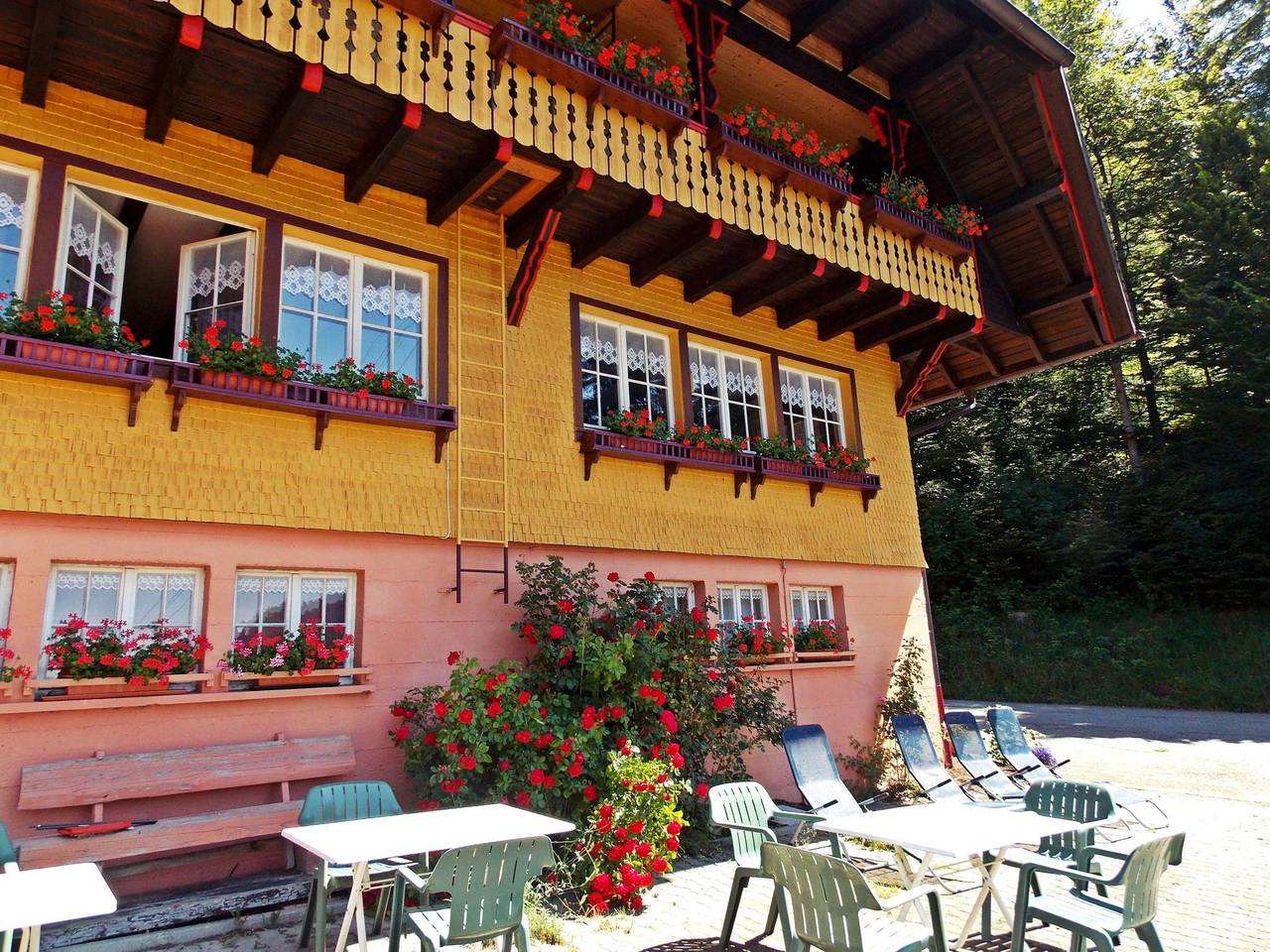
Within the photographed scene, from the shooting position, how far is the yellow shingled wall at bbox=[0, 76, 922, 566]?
565cm

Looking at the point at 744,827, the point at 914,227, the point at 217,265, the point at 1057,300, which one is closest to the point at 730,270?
the point at 914,227

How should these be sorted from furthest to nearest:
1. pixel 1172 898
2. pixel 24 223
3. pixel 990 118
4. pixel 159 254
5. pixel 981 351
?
1. pixel 981 351
2. pixel 990 118
3. pixel 159 254
4. pixel 1172 898
5. pixel 24 223

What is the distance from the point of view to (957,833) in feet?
14.4

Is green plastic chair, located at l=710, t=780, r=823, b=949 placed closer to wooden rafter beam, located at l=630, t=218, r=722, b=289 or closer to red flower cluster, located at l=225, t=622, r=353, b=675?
red flower cluster, located at l=225, t=622, r=353, b=675

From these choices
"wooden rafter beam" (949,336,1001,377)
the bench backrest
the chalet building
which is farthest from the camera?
"wooden rafter beam" (949,336,1001,377)

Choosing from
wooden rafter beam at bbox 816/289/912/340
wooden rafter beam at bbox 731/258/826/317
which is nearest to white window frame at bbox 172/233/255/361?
wooden rafter beam at bbox 731/258/826/317

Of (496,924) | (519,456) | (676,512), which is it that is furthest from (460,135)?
(496,924)

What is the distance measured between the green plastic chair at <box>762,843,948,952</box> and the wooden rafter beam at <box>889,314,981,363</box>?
8.20 m

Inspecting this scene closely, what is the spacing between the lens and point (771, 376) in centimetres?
1037

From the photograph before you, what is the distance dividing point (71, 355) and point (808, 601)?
7.88 metres

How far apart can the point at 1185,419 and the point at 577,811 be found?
76.6 ft

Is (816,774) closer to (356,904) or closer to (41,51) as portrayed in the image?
(356,904)

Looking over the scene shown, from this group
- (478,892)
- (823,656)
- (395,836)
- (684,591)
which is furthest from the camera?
(823,656)

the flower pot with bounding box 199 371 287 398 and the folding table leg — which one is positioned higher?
the flower pot with bounding box 199 371 287 398
